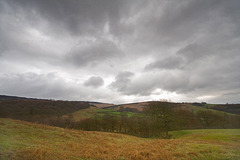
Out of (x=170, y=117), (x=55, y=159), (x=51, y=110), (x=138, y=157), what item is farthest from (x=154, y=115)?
(x=51, y=110)

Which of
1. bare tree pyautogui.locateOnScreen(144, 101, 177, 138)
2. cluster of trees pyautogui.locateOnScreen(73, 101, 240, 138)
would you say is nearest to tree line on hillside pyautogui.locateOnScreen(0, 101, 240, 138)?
cluster of trees pyautogui.locateOnScreen(73, 101, 240, 138)

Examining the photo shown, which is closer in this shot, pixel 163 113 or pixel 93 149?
pixel 93 149

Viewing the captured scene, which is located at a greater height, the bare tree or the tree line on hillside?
the bare tree

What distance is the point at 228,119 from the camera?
66312mm

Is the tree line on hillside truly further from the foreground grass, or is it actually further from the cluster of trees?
the foreground grass

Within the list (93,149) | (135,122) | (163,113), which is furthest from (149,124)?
(93,149)

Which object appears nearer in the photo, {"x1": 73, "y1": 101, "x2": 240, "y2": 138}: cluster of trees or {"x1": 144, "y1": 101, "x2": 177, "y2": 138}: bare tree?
{"x1": 144, "y1": 101, "x2": 177, "y2": 138}: bare tree

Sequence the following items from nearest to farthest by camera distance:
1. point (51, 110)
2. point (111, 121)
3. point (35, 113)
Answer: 1. point (111, 121)
2. point (35, 113)
3. point (51, 110)

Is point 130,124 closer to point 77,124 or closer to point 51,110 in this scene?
point 77,124

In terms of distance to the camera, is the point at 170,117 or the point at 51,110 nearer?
the point at 170,117

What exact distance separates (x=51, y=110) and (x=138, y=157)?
92.0 metres

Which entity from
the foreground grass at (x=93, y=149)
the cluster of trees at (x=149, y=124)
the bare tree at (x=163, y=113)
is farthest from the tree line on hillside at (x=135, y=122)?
the foreground grass at (x=93, y=149)

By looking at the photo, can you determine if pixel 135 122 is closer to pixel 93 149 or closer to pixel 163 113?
pixel 163 113

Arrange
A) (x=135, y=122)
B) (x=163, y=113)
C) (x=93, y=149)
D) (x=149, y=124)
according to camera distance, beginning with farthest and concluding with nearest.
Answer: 1. (x=135, y=122)
2. (x=149, y=124)
3. (x=163, y=113)
4. (x=93, y=149)
